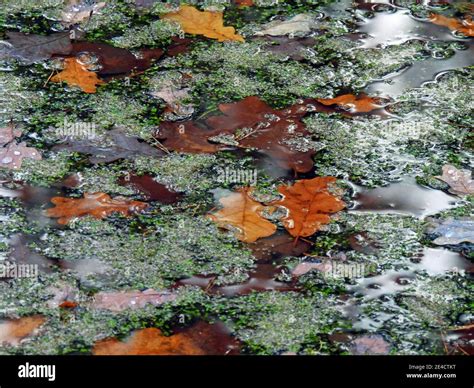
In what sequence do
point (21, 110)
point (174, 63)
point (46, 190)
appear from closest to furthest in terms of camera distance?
1. point (46, 190)
2. point (21, 110)
3. point (174, 63)

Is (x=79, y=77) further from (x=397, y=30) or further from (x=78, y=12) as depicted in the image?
(x=397, y=30)

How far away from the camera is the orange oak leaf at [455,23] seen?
3.76 meters

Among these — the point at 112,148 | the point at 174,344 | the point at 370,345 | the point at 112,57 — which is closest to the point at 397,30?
the point at 112,57

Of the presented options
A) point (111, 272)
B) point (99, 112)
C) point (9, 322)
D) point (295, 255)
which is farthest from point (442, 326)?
point (99, 112)

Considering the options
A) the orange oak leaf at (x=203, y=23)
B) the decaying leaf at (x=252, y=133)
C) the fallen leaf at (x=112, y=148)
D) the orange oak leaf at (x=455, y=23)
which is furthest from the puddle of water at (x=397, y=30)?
the fallen leaf at (x=112, y=148)

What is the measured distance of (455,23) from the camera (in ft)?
12.5

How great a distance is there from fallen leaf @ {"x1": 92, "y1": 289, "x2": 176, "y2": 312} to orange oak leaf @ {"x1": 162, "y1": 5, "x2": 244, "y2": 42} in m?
1.49

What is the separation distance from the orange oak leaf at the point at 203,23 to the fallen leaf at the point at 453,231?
1295 mm

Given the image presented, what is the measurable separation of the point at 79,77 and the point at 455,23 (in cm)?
155

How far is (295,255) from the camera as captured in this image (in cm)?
255

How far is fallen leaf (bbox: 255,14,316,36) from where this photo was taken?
12.1 feet
